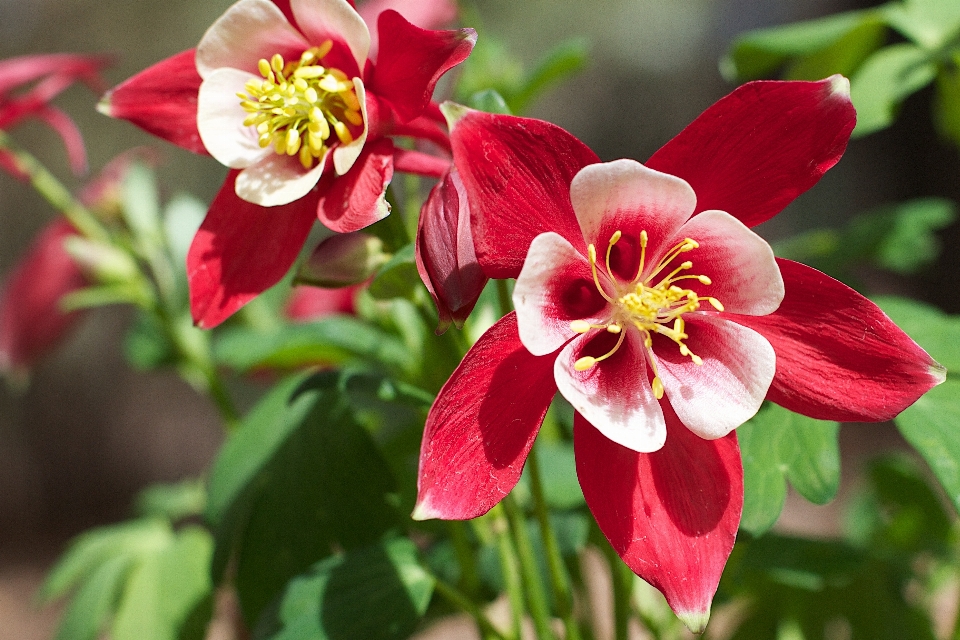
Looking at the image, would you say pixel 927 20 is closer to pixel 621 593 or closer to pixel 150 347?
pixel 621 593

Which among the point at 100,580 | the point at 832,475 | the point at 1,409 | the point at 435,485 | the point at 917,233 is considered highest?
the point at 435,485

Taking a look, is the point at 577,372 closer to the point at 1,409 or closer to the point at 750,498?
the point at 750,498

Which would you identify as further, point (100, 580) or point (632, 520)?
point (100, 580)

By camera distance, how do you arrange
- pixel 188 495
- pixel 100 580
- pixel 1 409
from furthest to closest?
pixel 1 409, pixel 188 495, pixel 100 580

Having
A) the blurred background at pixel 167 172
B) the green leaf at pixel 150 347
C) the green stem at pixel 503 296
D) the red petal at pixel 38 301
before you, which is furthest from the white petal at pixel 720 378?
the blurred background at pixel 167 172

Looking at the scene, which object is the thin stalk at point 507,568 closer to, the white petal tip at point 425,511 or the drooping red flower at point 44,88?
the white petal tip at point 425,511

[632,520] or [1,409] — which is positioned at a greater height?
[632,520]

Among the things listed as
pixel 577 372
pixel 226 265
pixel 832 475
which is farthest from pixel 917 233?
pixel 226 265
